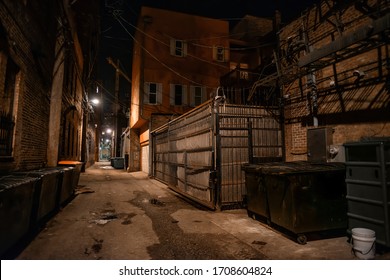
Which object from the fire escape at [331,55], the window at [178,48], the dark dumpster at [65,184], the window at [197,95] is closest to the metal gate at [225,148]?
the fire escape at [331,55]

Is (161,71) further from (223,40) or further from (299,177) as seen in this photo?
(299,177)

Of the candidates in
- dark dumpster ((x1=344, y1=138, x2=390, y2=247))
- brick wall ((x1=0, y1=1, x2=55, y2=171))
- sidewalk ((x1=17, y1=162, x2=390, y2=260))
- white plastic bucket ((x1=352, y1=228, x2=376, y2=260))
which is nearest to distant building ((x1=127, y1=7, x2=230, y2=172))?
brick wall ((x1=0, y1=1, x2=55, y2=171))

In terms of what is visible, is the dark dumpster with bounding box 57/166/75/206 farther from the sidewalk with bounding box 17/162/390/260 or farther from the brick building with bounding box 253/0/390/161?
the brick building with bounding box 253/0/390/161

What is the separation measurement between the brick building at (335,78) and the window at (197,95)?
1035 centimetres

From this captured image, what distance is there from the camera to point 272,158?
833 cm

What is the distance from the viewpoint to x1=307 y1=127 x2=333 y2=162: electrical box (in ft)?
22.0

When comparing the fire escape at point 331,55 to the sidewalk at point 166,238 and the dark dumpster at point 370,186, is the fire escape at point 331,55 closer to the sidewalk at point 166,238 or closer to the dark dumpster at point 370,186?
the dark dumpster at point 370,186

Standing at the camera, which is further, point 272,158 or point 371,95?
point 272,158

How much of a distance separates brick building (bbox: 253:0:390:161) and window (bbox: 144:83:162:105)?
10.8 metres

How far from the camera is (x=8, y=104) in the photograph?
6.61 metres

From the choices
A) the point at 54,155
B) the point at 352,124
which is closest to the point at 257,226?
the point at 352,124

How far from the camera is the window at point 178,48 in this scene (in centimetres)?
1859

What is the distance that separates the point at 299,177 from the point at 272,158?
351 cm

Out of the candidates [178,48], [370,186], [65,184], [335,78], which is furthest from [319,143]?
[178,48]
